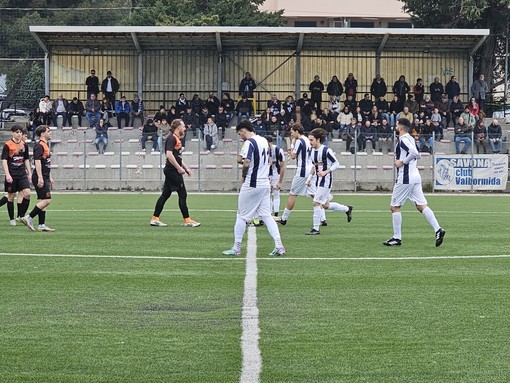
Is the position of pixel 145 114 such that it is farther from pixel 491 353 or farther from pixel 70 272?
pixel 491 353

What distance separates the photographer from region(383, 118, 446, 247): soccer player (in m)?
16.4

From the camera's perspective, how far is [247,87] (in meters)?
46.1

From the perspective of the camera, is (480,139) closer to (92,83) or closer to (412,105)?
(412,105)

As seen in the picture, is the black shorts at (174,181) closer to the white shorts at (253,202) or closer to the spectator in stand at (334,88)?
the white shorts at (253,202)

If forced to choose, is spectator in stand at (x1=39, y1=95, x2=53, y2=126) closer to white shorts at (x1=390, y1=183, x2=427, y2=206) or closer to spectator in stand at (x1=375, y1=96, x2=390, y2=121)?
spectator in stand at (x1=375, y1=96, x2=390, y2=121)

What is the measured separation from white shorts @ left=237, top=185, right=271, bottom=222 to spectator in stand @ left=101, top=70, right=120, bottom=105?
106 feet

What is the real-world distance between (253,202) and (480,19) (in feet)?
134

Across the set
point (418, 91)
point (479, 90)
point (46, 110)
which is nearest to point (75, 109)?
point (46, 110)

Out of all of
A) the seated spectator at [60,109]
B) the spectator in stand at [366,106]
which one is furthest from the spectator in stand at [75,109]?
the spectator in stand at [366,106]

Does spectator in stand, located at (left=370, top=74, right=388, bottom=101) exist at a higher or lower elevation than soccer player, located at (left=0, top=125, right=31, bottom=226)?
higher

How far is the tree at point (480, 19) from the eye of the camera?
51.2 meters

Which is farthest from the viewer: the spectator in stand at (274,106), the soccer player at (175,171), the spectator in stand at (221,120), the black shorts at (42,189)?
the spectator in stand at (274,106)

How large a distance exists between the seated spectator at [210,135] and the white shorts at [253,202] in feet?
84.0

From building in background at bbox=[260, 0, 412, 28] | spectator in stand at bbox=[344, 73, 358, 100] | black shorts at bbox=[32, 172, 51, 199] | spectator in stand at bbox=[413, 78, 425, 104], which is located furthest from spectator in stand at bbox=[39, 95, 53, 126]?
building in background at bbox=[260, 0, 412, 28]
